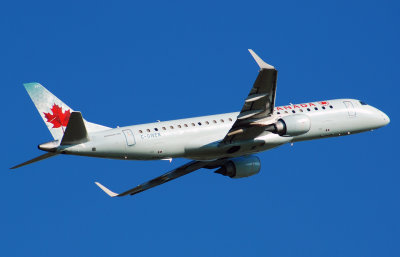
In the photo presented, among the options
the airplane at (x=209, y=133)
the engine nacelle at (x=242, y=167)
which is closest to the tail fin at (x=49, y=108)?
the airplane at (x=209, y=133)

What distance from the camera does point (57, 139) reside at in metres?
53.8

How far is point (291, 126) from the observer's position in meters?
55.5

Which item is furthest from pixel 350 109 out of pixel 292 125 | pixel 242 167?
pixel 242 167

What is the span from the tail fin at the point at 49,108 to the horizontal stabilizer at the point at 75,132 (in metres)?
1.84

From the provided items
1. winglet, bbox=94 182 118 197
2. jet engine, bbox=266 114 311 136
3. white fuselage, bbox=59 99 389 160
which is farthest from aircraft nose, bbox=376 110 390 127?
winglet, bbox=94 182 118 197

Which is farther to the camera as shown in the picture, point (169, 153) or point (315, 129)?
point (315, 129)

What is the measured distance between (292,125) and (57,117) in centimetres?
1507

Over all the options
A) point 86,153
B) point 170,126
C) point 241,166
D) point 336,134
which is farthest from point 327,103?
point 86,153

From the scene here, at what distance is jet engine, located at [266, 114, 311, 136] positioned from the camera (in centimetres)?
5556

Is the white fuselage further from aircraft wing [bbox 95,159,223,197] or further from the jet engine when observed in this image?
aircraft wing [bbox 95,159,223,197]

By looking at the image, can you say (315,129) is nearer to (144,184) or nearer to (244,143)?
(244,143)

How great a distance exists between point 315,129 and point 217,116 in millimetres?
7196

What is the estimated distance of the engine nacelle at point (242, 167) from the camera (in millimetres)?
60037

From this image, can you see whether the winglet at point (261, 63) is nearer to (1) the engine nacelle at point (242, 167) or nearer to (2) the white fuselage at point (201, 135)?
(2) the white fuselage at point (201, 135)
